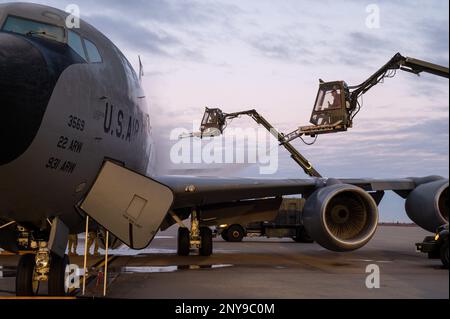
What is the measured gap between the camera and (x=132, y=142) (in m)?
8.34

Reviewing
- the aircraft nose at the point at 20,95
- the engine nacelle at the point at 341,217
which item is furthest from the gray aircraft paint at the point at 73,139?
the engine nacelle at the point at 341,217

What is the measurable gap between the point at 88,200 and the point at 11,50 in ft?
7.66

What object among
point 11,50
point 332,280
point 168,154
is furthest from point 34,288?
point 168,154

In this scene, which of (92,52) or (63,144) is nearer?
(63,144)

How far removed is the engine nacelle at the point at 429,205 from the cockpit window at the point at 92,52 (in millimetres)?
9087

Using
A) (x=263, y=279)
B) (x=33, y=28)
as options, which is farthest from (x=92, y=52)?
(x=263, y=279)

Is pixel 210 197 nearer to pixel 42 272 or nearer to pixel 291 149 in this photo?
pixel 42 272

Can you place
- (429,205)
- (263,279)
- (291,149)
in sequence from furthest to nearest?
(291,149)
(429,205)
(263,279)

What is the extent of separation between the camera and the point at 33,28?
286 inches

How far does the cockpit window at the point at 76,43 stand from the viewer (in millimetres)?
7285

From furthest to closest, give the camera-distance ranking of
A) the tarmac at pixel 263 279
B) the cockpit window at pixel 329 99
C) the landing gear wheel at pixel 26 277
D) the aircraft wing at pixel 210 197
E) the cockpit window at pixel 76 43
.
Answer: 1. the cockpit window at pixel 329 99
2. the tarmac at pixel 263 279
3. the landing gear wheel at pixel 26 277
4. the aircraft wing at pixel 210 197
5. the cockpit window at pixel 76 43

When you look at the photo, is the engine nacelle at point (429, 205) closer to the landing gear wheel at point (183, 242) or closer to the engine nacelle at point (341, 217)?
the engine nacelle at point (341, 217)

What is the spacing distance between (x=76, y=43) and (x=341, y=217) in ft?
23.8

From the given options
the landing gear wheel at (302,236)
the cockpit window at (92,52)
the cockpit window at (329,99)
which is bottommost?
the landing gear wheel at (302,236)
